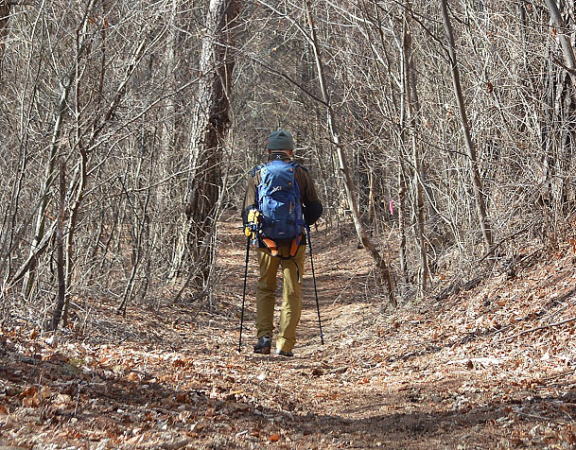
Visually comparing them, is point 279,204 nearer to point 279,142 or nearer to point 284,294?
point 279,142

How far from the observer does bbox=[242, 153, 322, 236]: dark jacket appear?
8273mm

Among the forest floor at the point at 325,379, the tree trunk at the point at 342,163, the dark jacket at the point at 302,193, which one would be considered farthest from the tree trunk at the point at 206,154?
the dark jacket at the point at 302,193

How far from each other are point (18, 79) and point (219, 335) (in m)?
3.90

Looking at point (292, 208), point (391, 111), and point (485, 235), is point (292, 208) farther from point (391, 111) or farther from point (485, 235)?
point (391, 111)

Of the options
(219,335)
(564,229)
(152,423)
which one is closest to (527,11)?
(564,229)

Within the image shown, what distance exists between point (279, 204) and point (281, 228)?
0.81 ft

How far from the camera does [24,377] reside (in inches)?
196

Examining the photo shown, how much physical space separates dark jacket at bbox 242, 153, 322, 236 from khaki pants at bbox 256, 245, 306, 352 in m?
0.38

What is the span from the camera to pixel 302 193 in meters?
8.36

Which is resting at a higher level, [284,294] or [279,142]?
[279,142]

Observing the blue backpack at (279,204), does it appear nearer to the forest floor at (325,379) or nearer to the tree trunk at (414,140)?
the forest floor at (325,379)

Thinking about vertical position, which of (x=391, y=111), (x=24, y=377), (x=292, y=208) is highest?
(x=391, y=111)

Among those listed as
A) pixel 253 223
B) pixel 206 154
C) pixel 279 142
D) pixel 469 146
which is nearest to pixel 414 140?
pixel 469 146

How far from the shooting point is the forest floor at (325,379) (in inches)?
176
